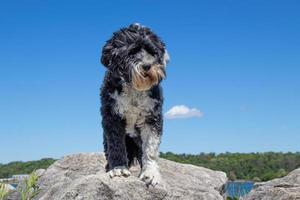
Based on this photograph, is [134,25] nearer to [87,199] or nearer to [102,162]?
[87,199]

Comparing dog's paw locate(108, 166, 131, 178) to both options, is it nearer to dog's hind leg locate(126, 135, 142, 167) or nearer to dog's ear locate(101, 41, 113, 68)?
dog's hind leg locate(126, 135, 142, 167)

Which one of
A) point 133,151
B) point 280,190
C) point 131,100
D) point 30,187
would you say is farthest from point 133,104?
point 30,187

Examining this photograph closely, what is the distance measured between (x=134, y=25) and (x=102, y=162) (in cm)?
567

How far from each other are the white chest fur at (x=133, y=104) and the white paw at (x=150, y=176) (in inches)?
25.2

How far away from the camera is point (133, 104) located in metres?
7.29

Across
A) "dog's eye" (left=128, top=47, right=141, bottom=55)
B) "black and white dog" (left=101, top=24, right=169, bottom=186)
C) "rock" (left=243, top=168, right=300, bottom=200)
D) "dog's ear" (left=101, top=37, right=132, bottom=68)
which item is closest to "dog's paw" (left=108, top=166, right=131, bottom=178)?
"black and white dog" (left=101, top=24, right=169, bottom=186)

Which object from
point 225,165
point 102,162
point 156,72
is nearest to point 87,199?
point 156,72

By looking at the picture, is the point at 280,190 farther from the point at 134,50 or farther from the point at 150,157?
the point at 134,50

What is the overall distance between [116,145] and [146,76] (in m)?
1.15

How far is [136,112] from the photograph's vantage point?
7.32 meters

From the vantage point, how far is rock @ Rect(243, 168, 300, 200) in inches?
349

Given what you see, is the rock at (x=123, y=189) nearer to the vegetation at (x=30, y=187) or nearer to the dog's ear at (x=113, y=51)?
the dog's ear at (x=113, y=51)

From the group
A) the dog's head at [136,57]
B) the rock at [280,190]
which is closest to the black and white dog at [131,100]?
the dog's head at [136,57]

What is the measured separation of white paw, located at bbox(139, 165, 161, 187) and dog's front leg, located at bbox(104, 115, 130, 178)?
0.86 feet
